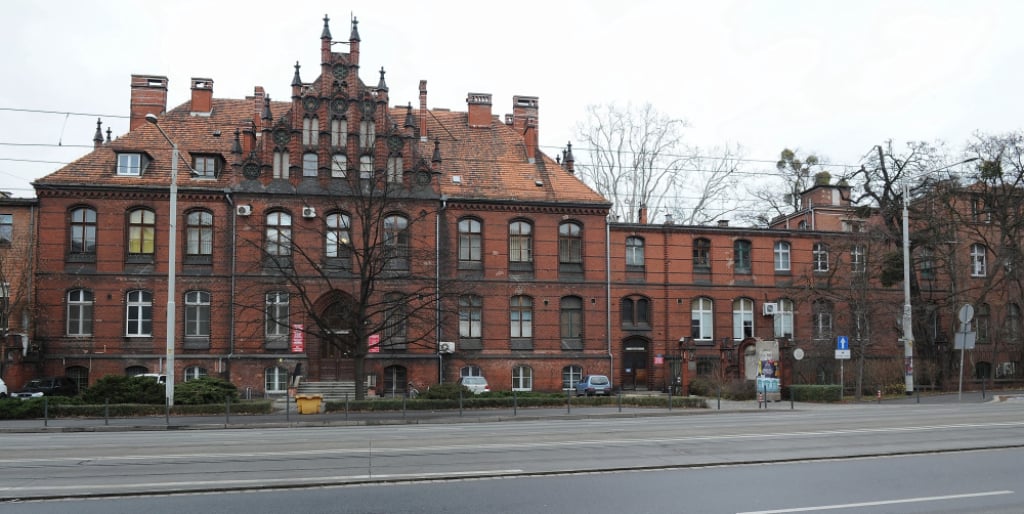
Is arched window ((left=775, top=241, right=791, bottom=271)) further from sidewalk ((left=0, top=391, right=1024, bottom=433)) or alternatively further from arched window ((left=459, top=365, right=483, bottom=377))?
arched window ((left=459, top=365, right=483, bottom=377))

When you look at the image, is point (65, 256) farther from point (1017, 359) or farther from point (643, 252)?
point (1017, 359)

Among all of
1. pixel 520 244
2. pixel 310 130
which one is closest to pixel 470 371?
pixel 520 244

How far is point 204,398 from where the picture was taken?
3058 centimetres

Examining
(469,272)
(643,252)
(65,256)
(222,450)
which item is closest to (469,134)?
(469,272)

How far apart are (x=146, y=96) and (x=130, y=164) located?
5628mm

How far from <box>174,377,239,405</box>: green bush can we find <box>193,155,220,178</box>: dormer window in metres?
13.3

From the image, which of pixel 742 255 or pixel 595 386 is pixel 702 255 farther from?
pixel 595 386

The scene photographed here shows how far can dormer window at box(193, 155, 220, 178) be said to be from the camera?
4162 cm

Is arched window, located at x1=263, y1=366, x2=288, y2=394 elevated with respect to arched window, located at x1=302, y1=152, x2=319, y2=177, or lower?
lower

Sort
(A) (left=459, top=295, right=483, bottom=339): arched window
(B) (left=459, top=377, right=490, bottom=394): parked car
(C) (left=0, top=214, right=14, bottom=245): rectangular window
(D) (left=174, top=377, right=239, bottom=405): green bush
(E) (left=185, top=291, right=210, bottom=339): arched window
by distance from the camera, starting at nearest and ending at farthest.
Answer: (D) (left=174, top=377, right=239, bottom=405): green bush < (B) (left=459, top=377, right=490, bottom=394): parked car < (C) (left=0, top=214, right=14, bottom=245): rectangular window < (E) (left=185, top=291, right=210, bottom=339): arched window < (A) (left=459, top=295, right=483, bottom=339): arched window

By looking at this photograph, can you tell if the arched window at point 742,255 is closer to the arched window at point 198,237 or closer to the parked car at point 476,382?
the parked car at point 476,382

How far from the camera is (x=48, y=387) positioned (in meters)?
36.6

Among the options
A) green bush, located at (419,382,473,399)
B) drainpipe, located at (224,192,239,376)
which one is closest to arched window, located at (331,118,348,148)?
drainpipe, located at (224,192,239,376)

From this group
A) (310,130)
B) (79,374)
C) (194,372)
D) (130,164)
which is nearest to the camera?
(79,374)
